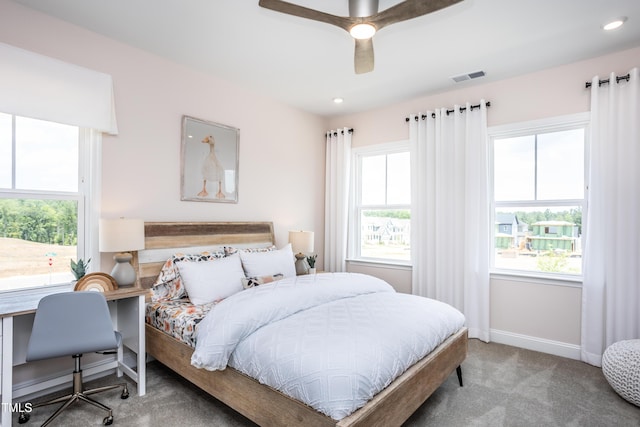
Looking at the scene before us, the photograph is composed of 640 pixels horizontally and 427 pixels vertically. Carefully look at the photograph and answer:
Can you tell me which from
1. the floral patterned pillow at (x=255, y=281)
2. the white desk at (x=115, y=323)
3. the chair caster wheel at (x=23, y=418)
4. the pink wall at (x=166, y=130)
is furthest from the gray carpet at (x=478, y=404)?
the pink wall at (x=166, y=130)

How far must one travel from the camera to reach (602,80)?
3.03 metres

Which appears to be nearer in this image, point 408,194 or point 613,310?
point 613,310

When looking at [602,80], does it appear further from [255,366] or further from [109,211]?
[109,211]

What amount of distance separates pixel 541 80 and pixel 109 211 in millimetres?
4198

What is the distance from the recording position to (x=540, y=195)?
3.49m

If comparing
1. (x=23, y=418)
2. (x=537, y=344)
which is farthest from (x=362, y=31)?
(x=537, y=344)

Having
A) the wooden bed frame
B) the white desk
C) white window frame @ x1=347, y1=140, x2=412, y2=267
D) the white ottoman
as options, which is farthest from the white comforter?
white window frame @ x1=347, y1=140, x2=412, y2=267

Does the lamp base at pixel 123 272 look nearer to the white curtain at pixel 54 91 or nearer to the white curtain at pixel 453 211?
the white curtain at pixel 54 91

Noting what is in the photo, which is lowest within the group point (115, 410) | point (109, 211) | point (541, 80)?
point (115, 410)

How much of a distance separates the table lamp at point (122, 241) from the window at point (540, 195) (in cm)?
350

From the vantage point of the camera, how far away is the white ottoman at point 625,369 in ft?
7.61

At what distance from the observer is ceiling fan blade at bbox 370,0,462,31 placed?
5.92ft

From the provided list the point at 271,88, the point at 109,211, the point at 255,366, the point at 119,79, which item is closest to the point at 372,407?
the point at 255,366

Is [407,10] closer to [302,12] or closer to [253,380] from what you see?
[302,12]
